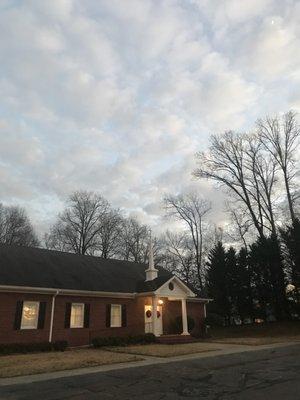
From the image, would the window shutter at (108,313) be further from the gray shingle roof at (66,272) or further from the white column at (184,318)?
the white column at (184,318)

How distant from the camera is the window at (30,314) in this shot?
20.0 m

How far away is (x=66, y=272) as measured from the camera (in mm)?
23969

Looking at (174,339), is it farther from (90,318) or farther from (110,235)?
(110,235)

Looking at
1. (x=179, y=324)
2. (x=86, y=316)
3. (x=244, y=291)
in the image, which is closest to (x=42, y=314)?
(x=86, y=316)

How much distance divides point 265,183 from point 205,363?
89.8ft

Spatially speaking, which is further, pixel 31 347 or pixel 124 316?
pixel 124 316

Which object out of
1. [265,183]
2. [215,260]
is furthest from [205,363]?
[265,183]

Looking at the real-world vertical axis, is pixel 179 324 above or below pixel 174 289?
below

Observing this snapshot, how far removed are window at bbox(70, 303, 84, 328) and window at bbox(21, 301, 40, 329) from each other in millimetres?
2254

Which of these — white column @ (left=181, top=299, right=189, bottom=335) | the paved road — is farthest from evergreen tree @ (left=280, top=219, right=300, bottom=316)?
the paved road

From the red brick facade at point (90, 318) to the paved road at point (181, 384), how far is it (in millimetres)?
9704

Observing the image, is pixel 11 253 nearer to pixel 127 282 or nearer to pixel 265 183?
pixel 127 282

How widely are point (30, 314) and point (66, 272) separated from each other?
13.4 feet

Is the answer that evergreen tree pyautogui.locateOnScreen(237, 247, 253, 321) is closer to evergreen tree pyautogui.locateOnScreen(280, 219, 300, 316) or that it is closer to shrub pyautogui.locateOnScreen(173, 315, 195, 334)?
evergreen tree pyautogui.locateOnScreen(280, 219, 300, 316)
